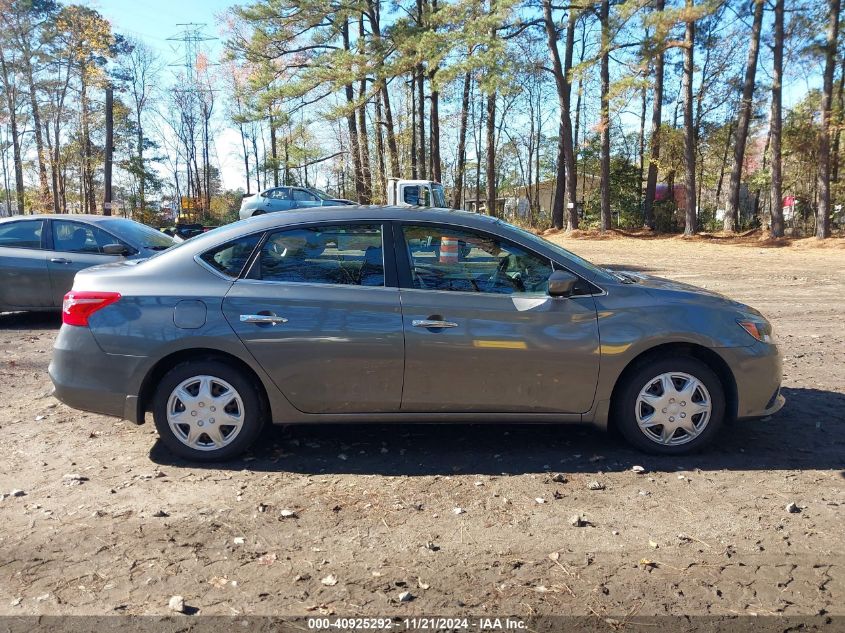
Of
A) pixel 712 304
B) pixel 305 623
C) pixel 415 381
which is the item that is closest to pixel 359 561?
pixel 305 623

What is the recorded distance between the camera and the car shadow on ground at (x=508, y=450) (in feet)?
12.6

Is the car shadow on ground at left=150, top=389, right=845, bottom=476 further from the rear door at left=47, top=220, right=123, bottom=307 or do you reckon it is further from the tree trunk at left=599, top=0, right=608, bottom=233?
the tree trunk at left=599, top=0, right=608, bottom=233

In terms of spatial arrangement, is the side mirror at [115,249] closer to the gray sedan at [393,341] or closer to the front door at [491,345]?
the gray sedan at [393,341]

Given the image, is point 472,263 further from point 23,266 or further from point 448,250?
point 23,266

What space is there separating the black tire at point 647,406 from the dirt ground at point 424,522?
0.10m

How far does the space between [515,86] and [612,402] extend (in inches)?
897

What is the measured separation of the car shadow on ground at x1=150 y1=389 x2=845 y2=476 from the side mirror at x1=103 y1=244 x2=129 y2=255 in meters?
4.57

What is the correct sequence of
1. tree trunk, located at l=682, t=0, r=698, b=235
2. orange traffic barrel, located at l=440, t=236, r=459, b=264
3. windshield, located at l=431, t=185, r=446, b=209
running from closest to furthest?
orange traffic barrel, located at l=440, t=236, r=459, b=264, windshield, located at l=431, t=185, r=446, b=209, tree trunk, located at l=682, t=0, r=698, b=235

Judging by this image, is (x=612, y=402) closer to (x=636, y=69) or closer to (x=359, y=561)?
(x=359, y=561)

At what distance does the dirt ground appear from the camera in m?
2.57

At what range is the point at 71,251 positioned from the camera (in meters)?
7.96

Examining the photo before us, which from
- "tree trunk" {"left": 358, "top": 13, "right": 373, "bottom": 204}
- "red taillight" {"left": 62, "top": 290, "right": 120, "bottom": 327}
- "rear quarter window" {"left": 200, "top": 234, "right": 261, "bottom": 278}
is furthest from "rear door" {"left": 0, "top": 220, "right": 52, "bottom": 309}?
"tree trunk" {"left": 358, "top": 13, "right": 373, "bottom": 204}

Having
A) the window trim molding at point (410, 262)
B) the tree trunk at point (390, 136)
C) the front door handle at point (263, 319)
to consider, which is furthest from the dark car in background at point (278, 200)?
A: the front door handle at point (263, 319)

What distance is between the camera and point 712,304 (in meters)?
4.01
